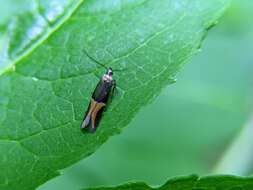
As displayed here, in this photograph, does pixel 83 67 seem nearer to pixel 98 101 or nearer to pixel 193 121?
pixel 98 101

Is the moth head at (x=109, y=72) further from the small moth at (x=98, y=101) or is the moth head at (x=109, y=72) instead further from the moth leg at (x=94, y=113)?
the moth leg at (x=94, y=113)

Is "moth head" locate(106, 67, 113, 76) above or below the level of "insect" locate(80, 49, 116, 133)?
above

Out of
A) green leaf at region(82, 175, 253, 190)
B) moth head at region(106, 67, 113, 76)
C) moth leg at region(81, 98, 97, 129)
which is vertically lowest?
green leaf at region(82, 175, 253, 190)

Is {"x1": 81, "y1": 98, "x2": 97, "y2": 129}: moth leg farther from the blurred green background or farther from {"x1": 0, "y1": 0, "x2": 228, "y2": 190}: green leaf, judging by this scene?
the blurred green background

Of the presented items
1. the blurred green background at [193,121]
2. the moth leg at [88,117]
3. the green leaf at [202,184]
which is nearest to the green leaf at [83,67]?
the moth leg at [88,117]

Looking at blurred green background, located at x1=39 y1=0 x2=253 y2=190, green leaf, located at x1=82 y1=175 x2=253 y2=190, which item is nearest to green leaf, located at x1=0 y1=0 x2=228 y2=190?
green leaf, located at x1=82 y1=175 x2=253 y2=190

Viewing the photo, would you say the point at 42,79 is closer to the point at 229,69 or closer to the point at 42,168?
the point at 42,168

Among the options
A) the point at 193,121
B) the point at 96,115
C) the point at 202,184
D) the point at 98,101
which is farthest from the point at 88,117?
the point at 193,121
